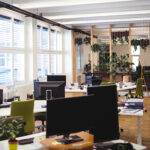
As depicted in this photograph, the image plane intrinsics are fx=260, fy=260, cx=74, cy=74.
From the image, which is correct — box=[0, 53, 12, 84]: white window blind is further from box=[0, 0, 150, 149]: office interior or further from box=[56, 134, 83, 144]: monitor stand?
box=[56, 134, 83, 144]: monitor stand

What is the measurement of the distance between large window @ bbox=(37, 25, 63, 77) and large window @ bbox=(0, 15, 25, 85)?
1500 millimetres

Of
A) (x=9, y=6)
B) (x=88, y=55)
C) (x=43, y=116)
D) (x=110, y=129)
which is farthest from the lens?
(x=88, y=55)

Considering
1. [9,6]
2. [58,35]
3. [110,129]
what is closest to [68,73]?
[58,35]

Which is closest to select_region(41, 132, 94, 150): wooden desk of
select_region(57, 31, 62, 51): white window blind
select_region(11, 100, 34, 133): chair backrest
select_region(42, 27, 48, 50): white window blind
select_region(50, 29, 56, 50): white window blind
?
select_region(11, 100, 34, 133): chair backrest

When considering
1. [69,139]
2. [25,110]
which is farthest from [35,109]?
[69,139]

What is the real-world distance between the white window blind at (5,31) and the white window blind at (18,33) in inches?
14.6

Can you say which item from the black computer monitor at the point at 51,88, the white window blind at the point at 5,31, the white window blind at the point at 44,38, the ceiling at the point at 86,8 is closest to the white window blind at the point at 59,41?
the ceiling at the point at 86,8

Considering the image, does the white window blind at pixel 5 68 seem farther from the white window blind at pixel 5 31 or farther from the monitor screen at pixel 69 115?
the monitor screen at pixel 69 115

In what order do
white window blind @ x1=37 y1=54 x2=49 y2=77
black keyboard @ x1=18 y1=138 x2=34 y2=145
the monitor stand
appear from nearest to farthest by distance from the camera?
the monitor stand, black keyboard @ x1=18 y1=138 x2=34 y2=145, white window blind @ x1=37 y1=54 x2=49 y2=77

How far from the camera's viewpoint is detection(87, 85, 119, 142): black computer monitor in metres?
3.09

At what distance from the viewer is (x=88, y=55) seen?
18.7m

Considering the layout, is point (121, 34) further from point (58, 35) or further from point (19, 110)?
point (19, 110)

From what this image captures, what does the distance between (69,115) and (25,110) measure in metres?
2.19

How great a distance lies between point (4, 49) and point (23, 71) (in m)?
1.46
